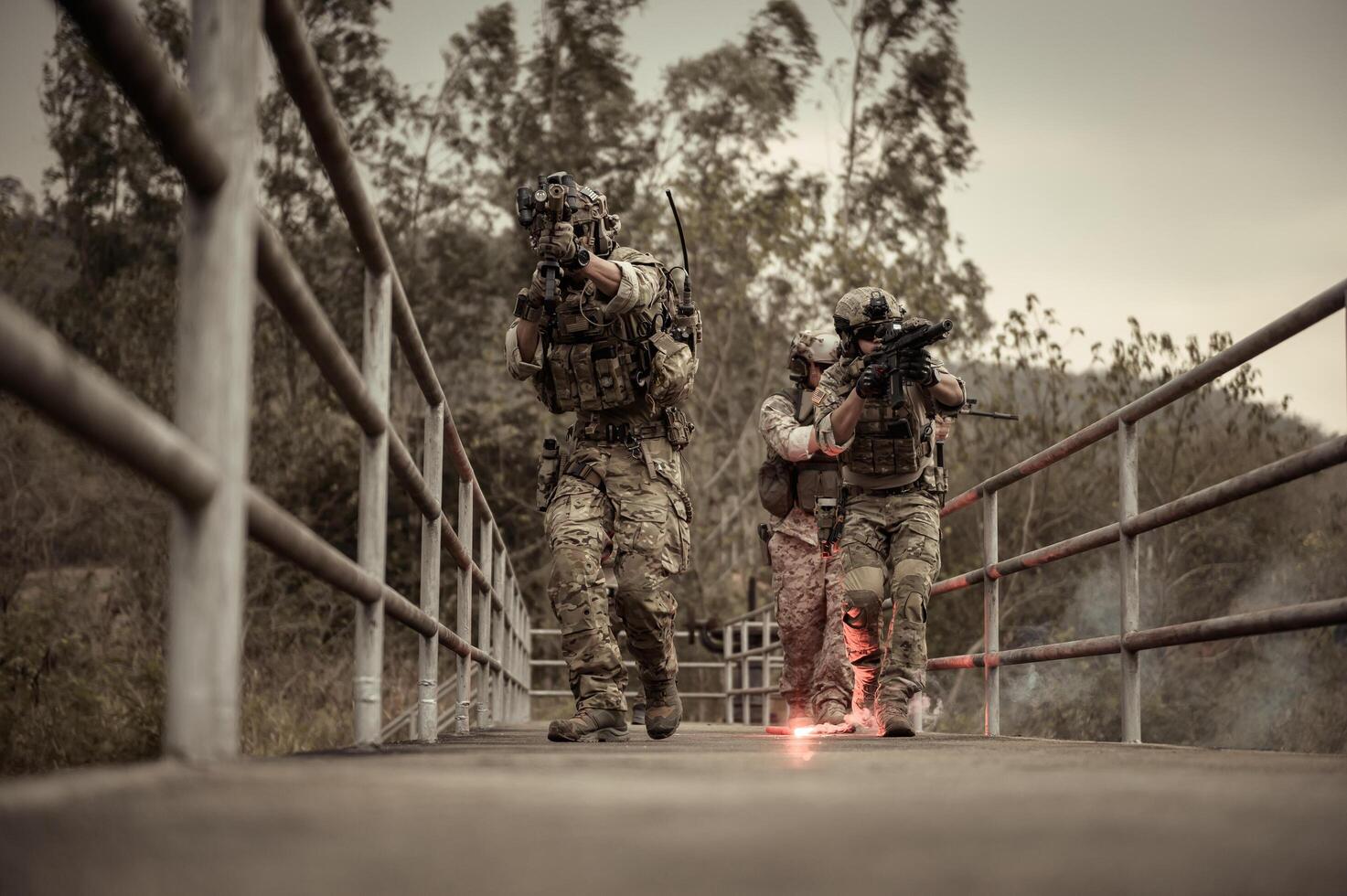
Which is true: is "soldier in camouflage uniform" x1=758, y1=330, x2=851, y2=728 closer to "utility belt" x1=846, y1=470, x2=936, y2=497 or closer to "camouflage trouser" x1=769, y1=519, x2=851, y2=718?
"camouflage trouser" x1=769, y1=519, x2=851, y2=718

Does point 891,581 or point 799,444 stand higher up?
point 799,444

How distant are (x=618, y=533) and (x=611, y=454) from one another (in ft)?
0.97

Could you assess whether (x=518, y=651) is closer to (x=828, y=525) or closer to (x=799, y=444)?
(x=828, y=525)

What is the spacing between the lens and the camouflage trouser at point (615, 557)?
5535 millimetres

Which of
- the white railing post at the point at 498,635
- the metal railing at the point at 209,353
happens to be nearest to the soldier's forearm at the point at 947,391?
the white railing post at the point at 498,635

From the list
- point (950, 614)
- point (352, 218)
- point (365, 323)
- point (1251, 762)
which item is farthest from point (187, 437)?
point (950, 614)

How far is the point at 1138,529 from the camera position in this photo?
4.55 m

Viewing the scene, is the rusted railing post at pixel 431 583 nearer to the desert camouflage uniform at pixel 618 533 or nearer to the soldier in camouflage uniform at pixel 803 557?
the desert camouflage uniform at pixel 618 533

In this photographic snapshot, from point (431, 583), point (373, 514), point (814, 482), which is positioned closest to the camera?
point (373, 514)

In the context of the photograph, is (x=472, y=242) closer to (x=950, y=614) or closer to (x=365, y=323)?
(x=950, y=614)

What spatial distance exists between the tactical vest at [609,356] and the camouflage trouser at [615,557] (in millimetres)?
223

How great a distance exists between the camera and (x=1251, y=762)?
249 cm

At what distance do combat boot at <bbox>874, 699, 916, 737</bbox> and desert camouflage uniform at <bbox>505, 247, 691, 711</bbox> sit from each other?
31.6 inches

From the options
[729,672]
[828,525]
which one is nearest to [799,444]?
[828,525]
